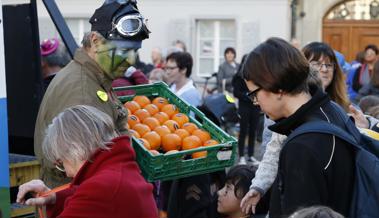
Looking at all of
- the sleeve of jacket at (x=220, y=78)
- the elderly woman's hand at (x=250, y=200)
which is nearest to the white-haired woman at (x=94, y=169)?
the elderly woman's hand at (x=250, y=200)

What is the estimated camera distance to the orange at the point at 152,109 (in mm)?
4449

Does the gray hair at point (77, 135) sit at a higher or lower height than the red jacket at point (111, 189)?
higher

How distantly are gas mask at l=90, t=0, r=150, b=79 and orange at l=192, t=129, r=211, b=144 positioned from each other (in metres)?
0.73

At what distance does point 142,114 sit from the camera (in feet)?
14.4

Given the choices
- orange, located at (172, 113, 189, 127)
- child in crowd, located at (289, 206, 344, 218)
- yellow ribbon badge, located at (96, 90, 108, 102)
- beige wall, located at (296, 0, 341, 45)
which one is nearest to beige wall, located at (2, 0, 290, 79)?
beige wall, located at (296, 0, 341, 45)

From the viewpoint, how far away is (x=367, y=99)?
17.9 feet

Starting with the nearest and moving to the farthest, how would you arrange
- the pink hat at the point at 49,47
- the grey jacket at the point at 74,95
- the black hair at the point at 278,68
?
the black hair at the point at 278,68 → the grey jacket at the point at 74,95 → the pink hat at the point at 49,47

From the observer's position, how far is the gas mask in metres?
3.74

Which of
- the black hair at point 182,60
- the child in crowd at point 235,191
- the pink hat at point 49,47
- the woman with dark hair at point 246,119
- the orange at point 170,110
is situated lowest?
the woman with dark hair at point 246,119

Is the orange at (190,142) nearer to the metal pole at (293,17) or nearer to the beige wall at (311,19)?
the metal pole at (293,17)

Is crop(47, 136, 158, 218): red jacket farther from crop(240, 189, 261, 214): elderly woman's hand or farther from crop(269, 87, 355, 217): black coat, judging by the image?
crop(240, 189, 261, 214): elderly woman's hand

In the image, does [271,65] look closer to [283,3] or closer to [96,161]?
[96,161]

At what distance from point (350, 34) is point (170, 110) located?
48.0 ft

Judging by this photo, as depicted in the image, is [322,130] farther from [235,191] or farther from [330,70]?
[235,191]
